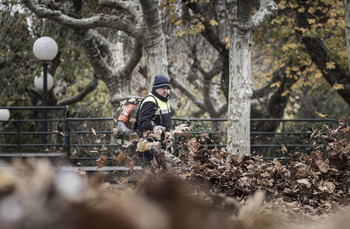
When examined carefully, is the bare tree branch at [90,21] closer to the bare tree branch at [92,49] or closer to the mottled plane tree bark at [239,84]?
the bare tree branch at [92,49]

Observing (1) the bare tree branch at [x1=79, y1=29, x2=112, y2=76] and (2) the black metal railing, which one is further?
(1) the bare tree branch at [x1=79, y1=29, x2=112, y2=76]

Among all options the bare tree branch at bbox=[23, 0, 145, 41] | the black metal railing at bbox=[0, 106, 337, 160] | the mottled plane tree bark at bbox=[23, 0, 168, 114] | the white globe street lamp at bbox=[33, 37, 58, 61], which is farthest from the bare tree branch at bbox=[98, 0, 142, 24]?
the black metal railing at bbox=[0, 106, 337, 160]

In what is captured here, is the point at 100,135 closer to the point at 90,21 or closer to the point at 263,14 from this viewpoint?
the point at 90,21

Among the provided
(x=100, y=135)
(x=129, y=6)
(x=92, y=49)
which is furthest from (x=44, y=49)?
(x=100, y=135)

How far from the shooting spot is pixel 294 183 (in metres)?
3.77

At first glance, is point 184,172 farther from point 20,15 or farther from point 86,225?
point 20,15

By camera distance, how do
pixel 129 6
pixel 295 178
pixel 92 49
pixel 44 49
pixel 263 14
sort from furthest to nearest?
1. pixel 92 49
2. pixel 44 49
3. pixel 129 6
4. pixel 263 14
5. pixel 295 178

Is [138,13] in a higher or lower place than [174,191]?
higher

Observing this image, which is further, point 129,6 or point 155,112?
point 129,6

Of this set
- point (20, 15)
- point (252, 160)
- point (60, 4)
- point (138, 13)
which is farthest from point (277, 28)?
point (252, 160)

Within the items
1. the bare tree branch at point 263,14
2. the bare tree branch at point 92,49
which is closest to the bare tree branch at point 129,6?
the bare tree branch at point 92,49

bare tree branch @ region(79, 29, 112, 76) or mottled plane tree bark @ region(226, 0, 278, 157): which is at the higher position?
bare tree branch @ region(79, 29, 112, 76)

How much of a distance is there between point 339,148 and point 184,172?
1.29 m

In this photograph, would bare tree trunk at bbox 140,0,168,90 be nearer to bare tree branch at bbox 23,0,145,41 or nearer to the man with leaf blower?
bare tree branch at bbox 23,0,145,41
